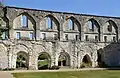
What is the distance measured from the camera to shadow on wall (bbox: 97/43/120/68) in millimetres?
49938

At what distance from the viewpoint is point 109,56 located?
5059 centimetres

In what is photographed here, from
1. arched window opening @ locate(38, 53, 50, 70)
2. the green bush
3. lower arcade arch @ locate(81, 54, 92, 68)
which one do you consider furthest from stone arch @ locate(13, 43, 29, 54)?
lower arcade arch @ locate(81, 54, 92, 68)

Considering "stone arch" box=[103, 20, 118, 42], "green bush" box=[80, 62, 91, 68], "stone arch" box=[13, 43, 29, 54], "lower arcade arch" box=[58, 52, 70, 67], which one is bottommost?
"green bush" box=[80, 62, 91, 68]

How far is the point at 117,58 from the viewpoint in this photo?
51.4m

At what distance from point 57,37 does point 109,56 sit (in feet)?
35.3

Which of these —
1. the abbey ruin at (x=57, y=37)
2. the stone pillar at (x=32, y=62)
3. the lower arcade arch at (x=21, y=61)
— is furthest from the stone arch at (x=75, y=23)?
the stone pillar at (x=32, y=62)

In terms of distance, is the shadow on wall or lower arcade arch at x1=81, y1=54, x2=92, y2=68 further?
the shadow on wall

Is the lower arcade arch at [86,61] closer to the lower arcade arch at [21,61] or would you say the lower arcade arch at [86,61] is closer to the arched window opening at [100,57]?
the arched window opening at [100,57]

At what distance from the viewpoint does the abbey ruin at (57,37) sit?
4310cm

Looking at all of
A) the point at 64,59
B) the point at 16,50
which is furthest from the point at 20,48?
the point at 64,59

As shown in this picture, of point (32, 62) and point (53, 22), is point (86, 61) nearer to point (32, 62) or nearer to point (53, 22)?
point (53, 22)

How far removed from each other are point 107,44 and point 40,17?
44.2 feet

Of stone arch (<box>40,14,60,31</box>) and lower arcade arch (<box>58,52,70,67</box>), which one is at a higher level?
stone arch (<box>40,14,60,31</box>)

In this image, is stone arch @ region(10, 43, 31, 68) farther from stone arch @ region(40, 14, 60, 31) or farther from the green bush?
stone arch @ region(40, 14, 60, 31)
